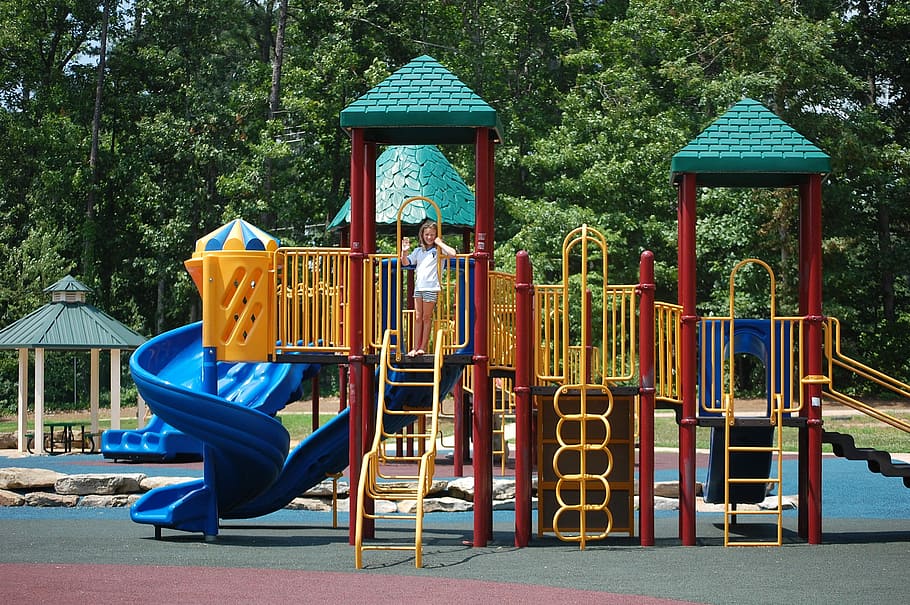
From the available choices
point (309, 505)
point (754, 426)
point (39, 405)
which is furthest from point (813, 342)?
point (39, 405)

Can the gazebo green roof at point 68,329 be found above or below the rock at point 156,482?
above

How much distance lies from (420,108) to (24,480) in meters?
9.42

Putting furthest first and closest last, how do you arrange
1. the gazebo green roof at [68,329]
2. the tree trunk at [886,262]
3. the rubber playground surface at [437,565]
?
the tree trunk at [886,262], the gazebo green roof at [68,329], the rubber playground surface at [437,565]

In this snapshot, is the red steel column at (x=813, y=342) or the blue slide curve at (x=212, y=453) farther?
the red steel column at (x=813, y=342)

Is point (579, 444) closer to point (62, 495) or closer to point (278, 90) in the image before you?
point (62, 495)

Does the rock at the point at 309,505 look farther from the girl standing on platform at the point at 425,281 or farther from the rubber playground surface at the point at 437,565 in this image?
the girl standing on platform at the point at 425,281

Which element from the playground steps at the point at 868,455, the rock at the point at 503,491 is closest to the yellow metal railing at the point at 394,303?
the playground steps at the point at 868,455

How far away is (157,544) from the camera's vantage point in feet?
45.9

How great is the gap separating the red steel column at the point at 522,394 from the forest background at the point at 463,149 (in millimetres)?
21465

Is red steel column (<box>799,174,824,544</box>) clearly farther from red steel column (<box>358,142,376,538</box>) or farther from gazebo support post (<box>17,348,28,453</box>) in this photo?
gazebo support post (<box>17,348,28,453</box>)

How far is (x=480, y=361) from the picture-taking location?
13.9 meters

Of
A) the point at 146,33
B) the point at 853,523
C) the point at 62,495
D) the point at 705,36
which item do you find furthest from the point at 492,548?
the point at 146,33

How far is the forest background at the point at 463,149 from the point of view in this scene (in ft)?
125

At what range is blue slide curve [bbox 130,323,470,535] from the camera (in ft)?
45.7
